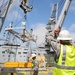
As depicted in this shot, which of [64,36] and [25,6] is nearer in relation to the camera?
[64,36]

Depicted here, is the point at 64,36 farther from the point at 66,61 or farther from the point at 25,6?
the point at 25,6

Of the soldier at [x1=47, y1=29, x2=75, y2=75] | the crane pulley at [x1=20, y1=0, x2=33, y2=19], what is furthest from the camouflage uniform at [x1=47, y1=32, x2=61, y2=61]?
the crane pulley at [x1=20, y1=0, x2=33, y2=19]

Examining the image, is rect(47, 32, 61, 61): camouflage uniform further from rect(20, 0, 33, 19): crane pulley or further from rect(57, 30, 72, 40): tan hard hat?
rect(20, 0, 33, 19): crane pulley

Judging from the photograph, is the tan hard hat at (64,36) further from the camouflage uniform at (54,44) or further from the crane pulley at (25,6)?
the crane pulley at (25,6)

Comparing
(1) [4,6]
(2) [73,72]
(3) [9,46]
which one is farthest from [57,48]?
(3) [9,46]

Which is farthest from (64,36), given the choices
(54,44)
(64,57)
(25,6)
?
(25,6)

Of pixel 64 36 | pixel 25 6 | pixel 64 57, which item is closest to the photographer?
pixel 64 57

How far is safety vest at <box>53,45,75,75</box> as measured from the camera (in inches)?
145

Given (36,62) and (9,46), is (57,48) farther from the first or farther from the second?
(9,46)

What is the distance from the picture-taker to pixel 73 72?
3.71 meters

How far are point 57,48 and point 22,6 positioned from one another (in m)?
16.4

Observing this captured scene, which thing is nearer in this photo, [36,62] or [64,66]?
[64,66]

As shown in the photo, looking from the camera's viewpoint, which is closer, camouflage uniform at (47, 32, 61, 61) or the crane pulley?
camouflage uniform at (47, 32, 61, 61)

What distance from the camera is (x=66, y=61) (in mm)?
3713
